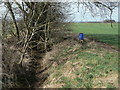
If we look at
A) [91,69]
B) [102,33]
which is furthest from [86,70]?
[102,33]

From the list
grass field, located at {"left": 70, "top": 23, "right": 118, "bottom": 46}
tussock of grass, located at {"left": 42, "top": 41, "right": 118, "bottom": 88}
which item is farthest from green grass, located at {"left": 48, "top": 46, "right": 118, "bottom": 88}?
grass field, located at {"left": 70, "top": 23, "right": 118, "bottom": 46}

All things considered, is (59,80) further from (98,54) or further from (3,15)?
(3,15)

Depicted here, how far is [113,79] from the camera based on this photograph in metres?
6.51

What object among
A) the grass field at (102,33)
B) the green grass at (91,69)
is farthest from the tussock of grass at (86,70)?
the grass field at (102,33)

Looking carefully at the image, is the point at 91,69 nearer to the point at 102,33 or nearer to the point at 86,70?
the point at 86,70

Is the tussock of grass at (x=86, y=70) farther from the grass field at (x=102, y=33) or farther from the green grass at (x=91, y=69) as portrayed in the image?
the grass field at (x=102, y=33)

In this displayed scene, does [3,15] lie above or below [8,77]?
above

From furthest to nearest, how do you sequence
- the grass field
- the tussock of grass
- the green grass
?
the grass field → the green grass → the tussock of grass

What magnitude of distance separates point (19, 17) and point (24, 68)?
3756 millimetres

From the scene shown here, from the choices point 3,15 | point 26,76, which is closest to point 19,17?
point 3,15

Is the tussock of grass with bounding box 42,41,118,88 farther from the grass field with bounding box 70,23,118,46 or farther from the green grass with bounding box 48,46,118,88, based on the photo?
the grass field with bounding box 70,23,118,46

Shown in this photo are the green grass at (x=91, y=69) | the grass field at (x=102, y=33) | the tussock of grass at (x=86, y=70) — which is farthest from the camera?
the grass field at (x=102, y=33)

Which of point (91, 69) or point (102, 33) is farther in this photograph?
point (102, 33)

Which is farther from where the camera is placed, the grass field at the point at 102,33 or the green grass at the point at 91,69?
the grass field at the point at 102,33
